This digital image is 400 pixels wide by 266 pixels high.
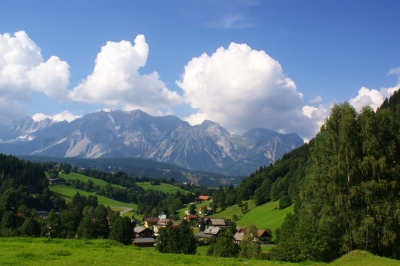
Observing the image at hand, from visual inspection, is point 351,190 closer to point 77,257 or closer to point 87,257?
point 87,257

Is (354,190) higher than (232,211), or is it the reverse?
(354,190)

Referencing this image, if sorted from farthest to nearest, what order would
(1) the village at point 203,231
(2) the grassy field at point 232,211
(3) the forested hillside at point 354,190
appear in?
(2) the grassy field at point 232,211 → (1) the village at point 203,231 → (3) the forested hillside at point 354,190

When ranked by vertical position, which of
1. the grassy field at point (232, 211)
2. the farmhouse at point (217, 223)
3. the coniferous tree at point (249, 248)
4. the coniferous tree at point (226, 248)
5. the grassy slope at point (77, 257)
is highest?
the grassy slope at point (77, 257)

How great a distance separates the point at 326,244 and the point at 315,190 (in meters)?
5.26

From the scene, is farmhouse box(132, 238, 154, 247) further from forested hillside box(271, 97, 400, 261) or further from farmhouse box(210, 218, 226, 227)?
forested hillside box(271, 97, 400, 261)

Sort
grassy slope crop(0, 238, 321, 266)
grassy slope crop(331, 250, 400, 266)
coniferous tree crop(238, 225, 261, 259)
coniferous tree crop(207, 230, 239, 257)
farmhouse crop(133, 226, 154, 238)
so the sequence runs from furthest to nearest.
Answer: farmhouse crop(133, 226, 154, 238) → coniferous tree crop(238, 225, 261, 259) → coniferous tree crop(207, 230, 239, 257) → grassy slope crop(331, 250, 400, 266) → grassy slope crop(0, 238, 321, 266)

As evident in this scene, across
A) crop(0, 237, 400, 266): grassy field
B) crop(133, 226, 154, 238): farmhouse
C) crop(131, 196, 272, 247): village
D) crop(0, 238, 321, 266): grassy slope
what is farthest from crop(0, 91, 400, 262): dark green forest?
crop(133, 226, 154, 238): farmhouse

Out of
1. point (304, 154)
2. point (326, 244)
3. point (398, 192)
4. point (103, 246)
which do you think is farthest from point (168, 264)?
point (304, 154)

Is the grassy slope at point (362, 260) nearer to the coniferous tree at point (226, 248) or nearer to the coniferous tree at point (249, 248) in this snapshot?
the coniferous tree at point (249, 248)

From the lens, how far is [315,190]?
116 ft

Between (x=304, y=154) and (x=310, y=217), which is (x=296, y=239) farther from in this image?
(x=304, y=154)

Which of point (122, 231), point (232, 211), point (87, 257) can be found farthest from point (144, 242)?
point (87, 257)

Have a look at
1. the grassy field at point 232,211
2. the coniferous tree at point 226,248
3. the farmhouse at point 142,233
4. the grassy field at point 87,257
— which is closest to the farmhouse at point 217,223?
the grassy field at point 232,211

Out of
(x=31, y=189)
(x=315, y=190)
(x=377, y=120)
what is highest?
(x=377, y=120)
